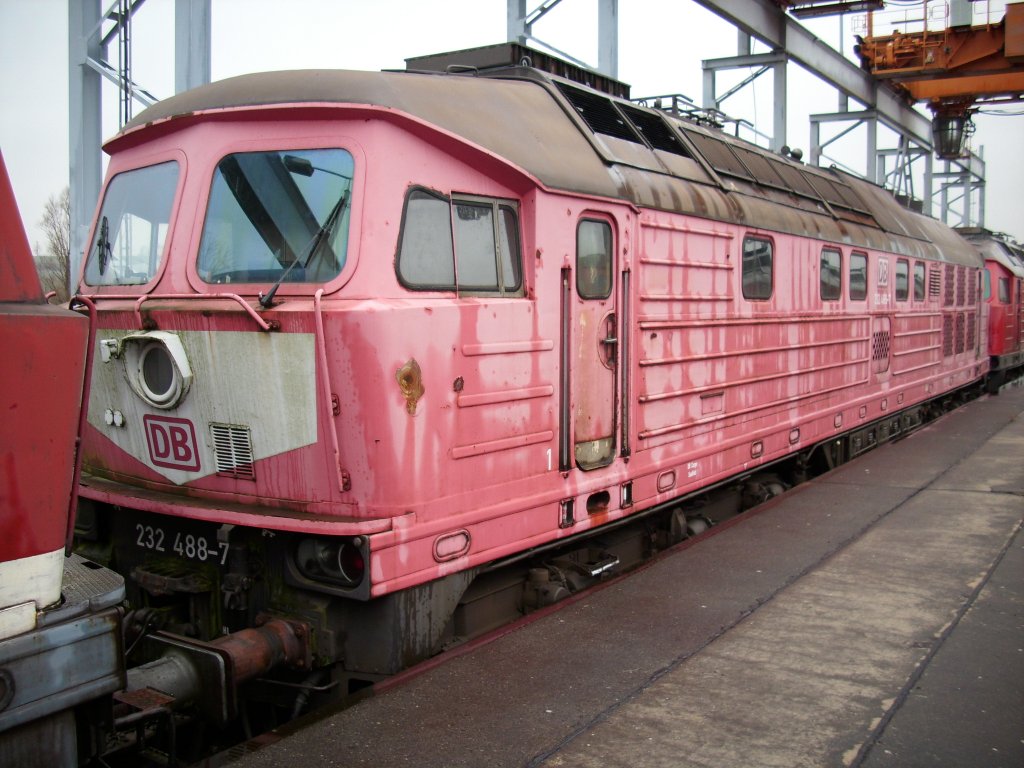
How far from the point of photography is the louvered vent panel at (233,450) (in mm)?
4180

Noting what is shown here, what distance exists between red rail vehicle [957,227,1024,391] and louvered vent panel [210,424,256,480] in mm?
17658

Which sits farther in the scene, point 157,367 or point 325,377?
point 157,367

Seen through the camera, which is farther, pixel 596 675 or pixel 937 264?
pixel 937 264

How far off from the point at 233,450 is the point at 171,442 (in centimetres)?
39

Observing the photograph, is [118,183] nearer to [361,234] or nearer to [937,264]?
[361,234]

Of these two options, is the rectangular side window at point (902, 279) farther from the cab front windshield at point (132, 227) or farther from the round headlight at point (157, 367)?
the round headlight at point (157, 367)

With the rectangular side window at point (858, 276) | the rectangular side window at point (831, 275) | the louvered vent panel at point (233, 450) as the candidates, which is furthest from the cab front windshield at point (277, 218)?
the rectangular side window at point (858, 276)

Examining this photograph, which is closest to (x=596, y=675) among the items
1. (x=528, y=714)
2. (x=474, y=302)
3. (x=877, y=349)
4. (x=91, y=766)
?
(x=528, y=714)

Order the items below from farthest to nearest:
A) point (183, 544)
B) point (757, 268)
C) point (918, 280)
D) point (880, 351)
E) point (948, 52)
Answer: point (948, 52), point (918, 280), point (880, 351), point (757, 268), point (183, 544)

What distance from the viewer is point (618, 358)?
5426 mm

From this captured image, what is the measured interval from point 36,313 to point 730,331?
5355 mm

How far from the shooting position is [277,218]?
427 cm

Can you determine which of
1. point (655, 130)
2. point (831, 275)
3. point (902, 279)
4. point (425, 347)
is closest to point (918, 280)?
point (902, 279)

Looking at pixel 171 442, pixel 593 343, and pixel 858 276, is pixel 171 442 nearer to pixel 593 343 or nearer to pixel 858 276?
pixel 593 343
